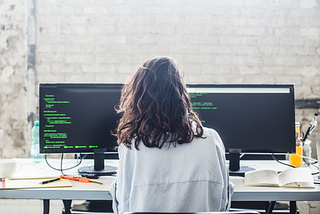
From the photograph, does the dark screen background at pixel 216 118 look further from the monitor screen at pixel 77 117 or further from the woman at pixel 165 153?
the woman at pixel 165 153

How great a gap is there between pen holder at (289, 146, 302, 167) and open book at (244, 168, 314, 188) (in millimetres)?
266

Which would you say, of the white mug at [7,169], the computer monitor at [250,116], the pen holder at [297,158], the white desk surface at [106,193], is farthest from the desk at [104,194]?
the pen holder at [297,158]

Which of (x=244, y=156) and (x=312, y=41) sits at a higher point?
(x=312, y=41)

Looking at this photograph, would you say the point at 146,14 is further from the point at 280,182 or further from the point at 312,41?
the point at 280,182

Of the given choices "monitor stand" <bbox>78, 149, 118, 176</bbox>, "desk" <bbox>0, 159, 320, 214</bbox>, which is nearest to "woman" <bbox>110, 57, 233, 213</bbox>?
"desk" <bbox>0, 159, 320, 214</bbox>

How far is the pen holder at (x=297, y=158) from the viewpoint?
5.35ft

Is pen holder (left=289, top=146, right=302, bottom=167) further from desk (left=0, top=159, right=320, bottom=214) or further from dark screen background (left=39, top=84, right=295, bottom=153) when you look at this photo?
desk (left=0, top=159, right=320, bottom=214)

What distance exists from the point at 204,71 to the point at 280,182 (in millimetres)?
1455

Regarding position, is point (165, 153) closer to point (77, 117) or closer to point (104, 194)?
point (104, 194)

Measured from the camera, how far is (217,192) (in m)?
0.93

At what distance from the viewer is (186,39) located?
2.58 m

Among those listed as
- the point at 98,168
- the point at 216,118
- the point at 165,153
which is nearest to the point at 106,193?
the point at 98,168

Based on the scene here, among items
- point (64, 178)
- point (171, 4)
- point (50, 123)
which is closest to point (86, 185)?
point (64, 178)

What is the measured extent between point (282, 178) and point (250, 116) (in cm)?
35
